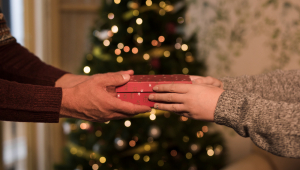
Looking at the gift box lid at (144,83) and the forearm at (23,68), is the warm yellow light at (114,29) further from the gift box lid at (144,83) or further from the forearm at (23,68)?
the gift box lid at (144,83)

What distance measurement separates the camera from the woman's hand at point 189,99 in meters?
0.63

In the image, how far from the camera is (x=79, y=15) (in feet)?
7.34

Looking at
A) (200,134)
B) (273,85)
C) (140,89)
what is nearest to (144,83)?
(140,89)

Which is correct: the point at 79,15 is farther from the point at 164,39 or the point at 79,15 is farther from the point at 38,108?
the point at 38,108

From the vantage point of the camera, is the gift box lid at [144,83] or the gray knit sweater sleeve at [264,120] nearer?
the gray knit sweater sleeve at [264,120]

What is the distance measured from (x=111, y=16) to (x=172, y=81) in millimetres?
880

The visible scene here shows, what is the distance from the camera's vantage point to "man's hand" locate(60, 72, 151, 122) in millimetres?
681

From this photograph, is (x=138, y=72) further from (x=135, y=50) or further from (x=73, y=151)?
(x=73, y=151)

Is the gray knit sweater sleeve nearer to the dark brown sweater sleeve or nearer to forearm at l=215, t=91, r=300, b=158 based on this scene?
forearm at l=215, t=91, r=300, b=158

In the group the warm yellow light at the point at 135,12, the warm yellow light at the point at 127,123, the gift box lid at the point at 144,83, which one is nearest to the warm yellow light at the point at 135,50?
the warm yellow light at the point at 135,12

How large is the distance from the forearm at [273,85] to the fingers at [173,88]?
0.85 ft

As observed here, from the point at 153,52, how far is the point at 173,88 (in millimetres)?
807

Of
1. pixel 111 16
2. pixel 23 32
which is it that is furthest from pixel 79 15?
pixel 111 16

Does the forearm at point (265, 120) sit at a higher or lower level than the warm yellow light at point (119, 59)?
higher
